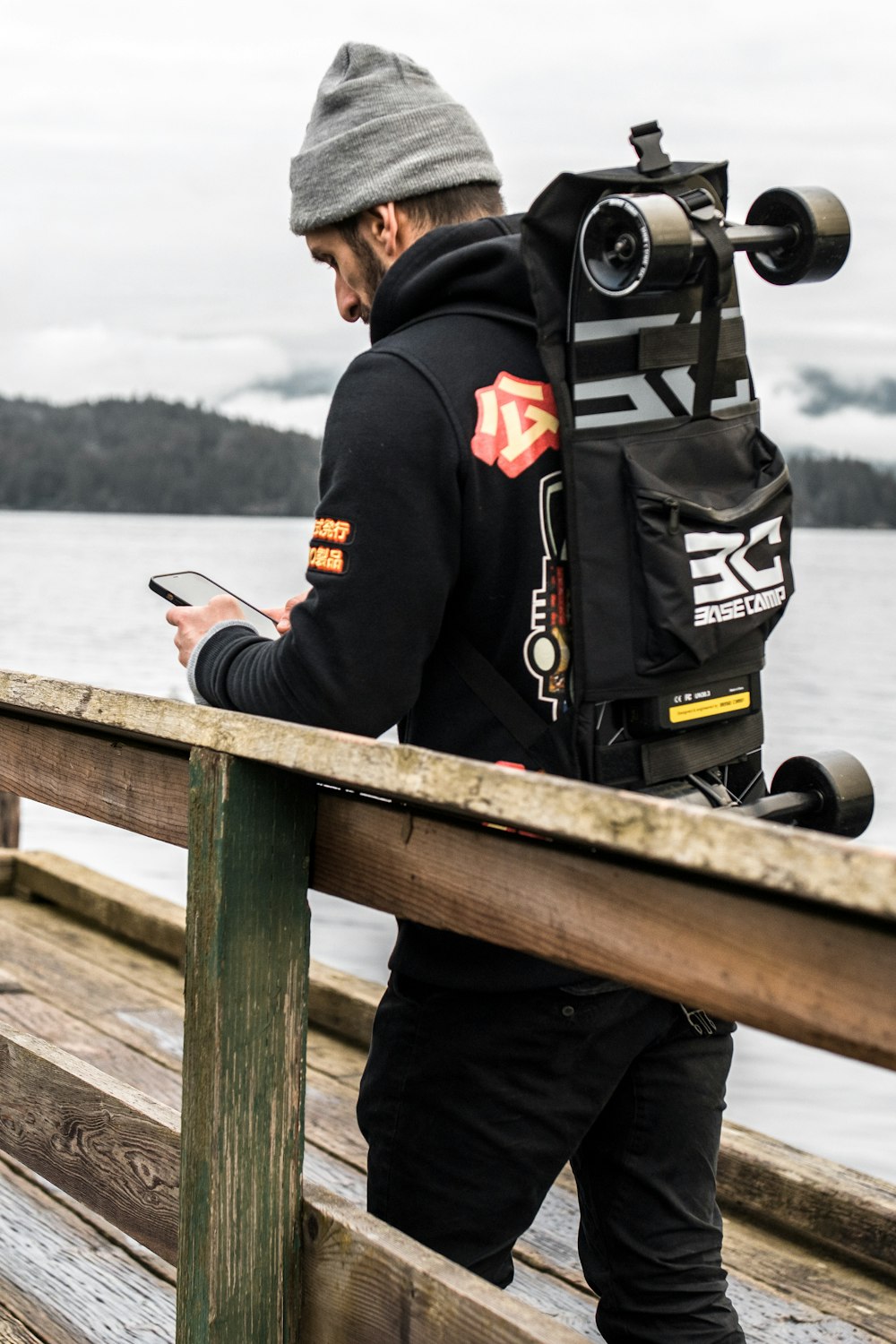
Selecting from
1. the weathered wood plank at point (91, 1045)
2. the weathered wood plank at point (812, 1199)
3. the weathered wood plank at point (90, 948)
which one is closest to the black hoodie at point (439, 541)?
the weathered wood plank at point (812, 1199)

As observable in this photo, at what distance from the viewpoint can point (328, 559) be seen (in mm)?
1904

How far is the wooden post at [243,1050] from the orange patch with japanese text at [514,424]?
0.46 m

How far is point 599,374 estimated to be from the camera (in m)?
1.91

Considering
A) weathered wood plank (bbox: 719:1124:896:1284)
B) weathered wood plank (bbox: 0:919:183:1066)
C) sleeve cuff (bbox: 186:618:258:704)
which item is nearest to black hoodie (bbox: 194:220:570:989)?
sleeve cuff (bbox: 186:618:258:704)

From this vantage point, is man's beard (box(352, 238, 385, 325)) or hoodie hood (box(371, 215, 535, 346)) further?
man's beard (box(352, 238, 385, 325))

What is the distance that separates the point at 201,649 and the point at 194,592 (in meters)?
0.38

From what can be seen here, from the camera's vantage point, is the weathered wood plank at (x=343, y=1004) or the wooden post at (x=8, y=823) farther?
the wooden post at (x=8, y=823)

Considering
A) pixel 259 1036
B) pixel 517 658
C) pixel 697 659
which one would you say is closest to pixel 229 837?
pixel 259 1036

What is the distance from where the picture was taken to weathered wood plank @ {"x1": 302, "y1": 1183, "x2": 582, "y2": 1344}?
1580 mm

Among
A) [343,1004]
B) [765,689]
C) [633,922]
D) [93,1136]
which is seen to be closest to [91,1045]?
[343,1004]

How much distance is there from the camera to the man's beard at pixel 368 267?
2250 millimetres

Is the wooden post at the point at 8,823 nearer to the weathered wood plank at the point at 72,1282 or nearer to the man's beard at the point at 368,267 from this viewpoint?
the weathered wood plank at the point at 72,1282

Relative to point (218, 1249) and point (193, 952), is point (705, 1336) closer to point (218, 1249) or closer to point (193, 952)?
point (218, 1249)

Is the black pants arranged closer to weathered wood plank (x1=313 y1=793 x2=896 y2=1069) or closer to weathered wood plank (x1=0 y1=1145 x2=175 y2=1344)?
weathered wood plank (x1=313 y1=793 x2=896 y2=1069)
